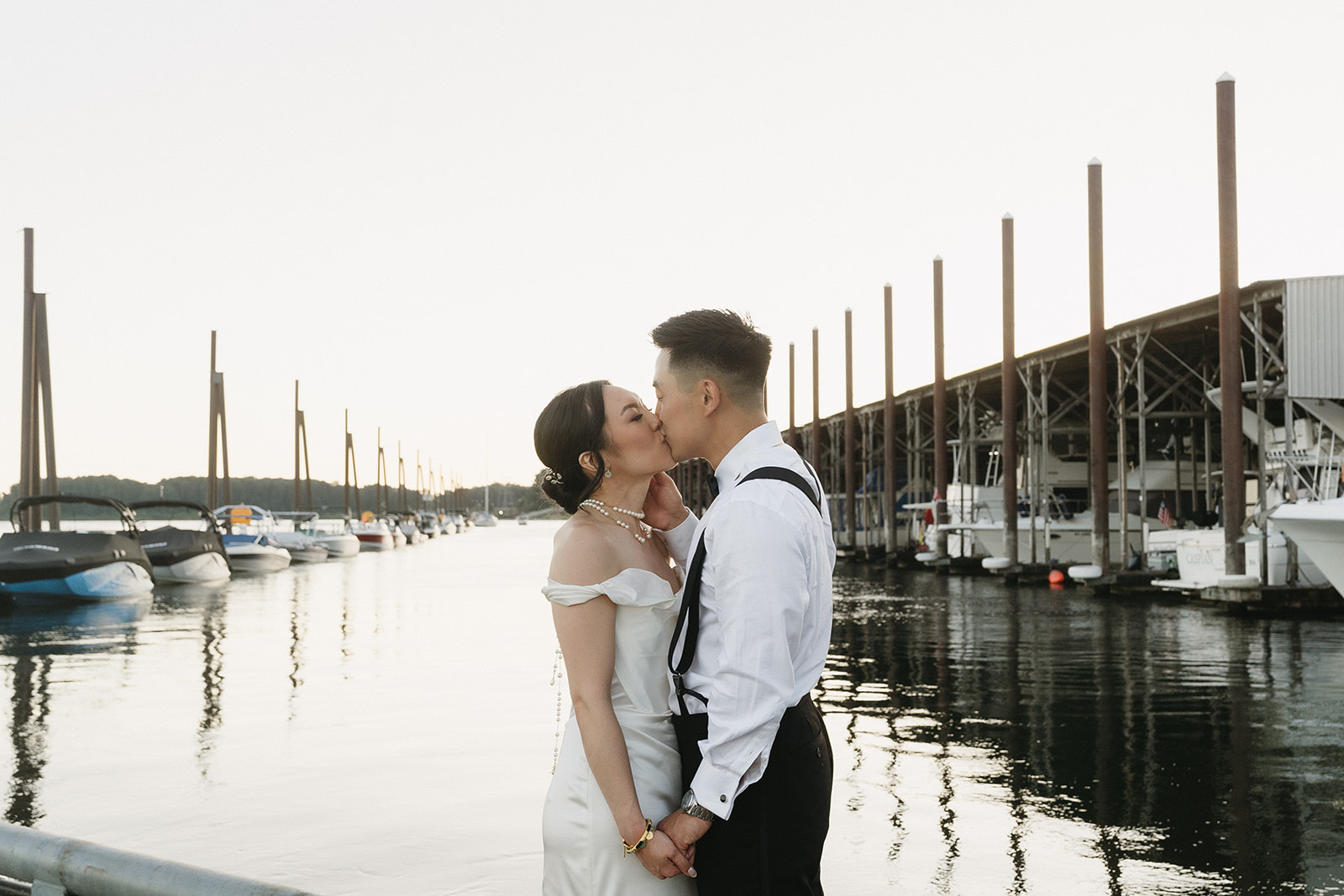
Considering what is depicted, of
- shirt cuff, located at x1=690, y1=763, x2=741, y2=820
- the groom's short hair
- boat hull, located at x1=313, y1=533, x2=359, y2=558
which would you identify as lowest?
boat hull, located at x1=313, y1=533, x2=359, y2=558

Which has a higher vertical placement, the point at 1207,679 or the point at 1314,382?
the point at 1314,382

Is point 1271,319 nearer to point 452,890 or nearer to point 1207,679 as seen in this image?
point 1207,679

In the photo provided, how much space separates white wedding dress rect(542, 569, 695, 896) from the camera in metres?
2.74

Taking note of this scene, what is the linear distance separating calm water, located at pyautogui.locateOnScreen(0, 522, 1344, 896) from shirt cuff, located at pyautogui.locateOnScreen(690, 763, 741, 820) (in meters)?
3.30

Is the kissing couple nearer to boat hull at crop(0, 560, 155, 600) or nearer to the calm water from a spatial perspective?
the calm water

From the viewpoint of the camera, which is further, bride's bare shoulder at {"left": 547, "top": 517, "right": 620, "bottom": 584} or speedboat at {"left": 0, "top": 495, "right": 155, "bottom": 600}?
speedboat at {"left": 0, "top": 495, "right": 155, "bottom": 600}

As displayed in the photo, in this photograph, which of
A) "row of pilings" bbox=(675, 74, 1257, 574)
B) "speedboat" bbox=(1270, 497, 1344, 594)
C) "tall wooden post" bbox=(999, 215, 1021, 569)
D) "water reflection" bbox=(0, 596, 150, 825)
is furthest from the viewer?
"tall wooden post" bbox=(999, 215, 1021, 569)

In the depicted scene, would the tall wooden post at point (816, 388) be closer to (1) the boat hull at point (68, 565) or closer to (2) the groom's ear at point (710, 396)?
(1) the boat hull at point (68, 565)

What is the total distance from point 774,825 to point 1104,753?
665cm

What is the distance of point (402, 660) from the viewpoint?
49.5 feet

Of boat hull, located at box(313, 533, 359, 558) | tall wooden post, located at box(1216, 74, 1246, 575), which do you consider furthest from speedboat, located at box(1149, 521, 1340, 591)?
boat hull, located at box(313, 533, 359, 558)

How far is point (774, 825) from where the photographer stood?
8.71 ft

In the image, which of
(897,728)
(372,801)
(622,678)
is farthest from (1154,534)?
(622,678)

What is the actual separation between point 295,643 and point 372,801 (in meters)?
10.5
